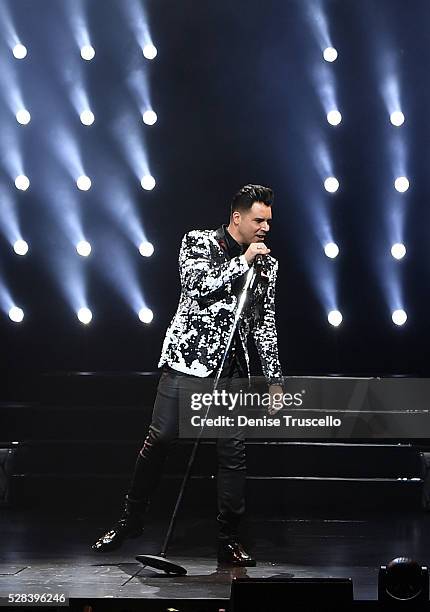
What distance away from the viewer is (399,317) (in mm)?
5473

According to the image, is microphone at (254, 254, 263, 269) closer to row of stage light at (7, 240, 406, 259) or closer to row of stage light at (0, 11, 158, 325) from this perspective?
row of stage light at (7, 240, 406, 259)

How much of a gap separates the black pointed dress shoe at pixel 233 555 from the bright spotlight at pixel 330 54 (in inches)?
110

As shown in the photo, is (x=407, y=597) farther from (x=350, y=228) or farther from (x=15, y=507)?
(x=350, y=228)

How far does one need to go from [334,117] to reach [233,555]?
8.85ft

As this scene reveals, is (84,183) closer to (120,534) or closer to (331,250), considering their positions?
(331,250)

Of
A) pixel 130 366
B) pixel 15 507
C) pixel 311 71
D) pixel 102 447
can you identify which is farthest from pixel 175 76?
pixel 15 507

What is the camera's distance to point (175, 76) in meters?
5.50

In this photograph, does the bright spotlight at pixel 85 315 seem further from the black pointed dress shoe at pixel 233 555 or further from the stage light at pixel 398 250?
the black pointed dress shoe at pixel 233 555

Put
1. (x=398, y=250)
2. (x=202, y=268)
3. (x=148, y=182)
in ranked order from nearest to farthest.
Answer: (x=202, y=268)
(x=398, y=250)
(x=148, y=182)

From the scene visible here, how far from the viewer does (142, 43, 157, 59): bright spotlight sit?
545cm

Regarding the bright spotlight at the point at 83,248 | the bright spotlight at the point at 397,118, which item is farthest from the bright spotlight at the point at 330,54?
the bright spotlight at the point at 83,248

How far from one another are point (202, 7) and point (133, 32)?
395mm

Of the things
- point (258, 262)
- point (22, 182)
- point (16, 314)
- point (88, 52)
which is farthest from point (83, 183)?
point (258, 262)

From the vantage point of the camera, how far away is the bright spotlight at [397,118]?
5332 mm
